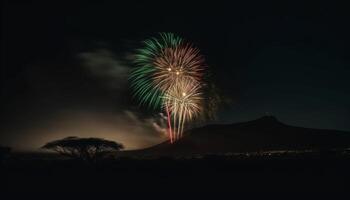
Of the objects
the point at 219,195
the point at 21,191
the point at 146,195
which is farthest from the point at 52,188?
the point at 219,195

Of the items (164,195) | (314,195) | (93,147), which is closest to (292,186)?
(314,195)

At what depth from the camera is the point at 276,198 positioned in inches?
1212

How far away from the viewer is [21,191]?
1517 inches

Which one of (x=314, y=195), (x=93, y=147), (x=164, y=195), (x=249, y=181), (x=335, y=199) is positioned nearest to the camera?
(x=335, y=199)

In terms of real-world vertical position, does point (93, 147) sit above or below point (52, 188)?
above

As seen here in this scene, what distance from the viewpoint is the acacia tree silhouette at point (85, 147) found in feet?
401

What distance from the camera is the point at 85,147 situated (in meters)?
123

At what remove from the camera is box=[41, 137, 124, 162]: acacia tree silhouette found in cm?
12212

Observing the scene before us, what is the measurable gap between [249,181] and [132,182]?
40.9 feet

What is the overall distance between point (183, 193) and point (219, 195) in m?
3.44

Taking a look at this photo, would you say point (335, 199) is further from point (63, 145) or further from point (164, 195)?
point (63, 145)

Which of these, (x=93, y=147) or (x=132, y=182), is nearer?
(x=132, y=182)

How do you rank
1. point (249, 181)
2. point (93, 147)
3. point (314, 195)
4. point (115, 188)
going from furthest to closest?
point (93, 147) < point (249, 181) < point (115, 188) < point (314, 195)

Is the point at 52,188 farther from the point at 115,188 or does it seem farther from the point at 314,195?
the point at 314,195
